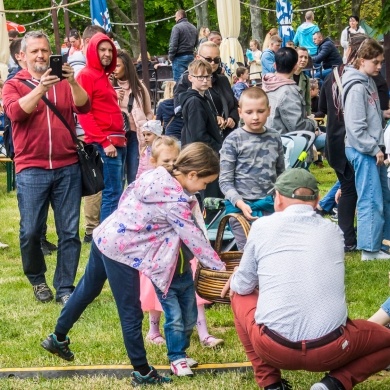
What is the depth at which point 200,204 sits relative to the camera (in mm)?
8516

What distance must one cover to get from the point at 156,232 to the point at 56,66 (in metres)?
2.20

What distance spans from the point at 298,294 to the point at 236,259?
1862 mm

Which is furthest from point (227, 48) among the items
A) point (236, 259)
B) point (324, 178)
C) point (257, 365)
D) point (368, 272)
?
point (257, 365)

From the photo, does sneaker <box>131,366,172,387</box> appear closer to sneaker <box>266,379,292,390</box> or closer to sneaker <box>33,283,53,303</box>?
sneaker <box>266,379,292,390</box>

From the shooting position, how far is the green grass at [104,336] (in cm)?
564

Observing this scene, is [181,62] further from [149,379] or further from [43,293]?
[149,379]

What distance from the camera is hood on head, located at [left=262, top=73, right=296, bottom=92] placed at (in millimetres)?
9156

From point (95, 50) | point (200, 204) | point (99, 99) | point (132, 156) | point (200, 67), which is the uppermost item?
point (95, 50)

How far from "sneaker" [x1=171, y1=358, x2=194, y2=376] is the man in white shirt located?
779 millimetres

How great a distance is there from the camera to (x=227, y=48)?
21688 millimetres

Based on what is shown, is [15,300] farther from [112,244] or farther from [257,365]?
[257,365]

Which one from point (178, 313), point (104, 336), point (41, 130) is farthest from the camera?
point (41, 130)

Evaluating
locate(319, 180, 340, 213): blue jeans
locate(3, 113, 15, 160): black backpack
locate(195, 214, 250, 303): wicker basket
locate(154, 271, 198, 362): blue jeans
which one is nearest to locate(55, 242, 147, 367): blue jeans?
locate(154, 271, 198, 362): blue jeans

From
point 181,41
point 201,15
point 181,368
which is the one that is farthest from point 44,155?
point 201,15
